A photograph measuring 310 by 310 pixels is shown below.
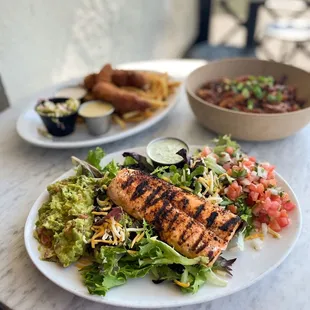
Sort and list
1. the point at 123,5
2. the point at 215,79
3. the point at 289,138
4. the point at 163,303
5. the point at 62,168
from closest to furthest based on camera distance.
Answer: the point at 163,303 < the point at 62,168 < the point at 289,138 < the point at 215,79 < the point at 123,5

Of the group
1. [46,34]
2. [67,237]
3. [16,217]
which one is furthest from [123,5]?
[67,237]

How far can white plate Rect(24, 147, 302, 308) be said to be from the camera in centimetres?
110

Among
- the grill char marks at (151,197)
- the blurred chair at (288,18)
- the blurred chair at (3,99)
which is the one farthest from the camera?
the blurred chair at (288,18)

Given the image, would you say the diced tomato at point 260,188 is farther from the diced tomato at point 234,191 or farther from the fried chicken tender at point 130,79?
the fried chicken tender at point 130,79

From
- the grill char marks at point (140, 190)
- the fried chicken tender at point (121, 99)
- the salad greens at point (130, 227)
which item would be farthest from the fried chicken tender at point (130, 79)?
the grill char marks at point (140, 190)

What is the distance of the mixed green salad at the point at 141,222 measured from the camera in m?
1.16

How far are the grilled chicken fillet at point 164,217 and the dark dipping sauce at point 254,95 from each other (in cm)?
86

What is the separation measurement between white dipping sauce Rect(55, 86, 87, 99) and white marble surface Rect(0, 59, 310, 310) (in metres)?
0.30

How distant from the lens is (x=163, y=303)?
1091 millimetres

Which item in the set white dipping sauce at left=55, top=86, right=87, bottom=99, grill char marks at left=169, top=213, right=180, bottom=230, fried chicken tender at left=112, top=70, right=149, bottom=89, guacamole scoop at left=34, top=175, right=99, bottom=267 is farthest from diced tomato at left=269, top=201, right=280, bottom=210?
white dipping sauce at left=55, top=86, right=87, bottom=99

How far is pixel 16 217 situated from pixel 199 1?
5.34m

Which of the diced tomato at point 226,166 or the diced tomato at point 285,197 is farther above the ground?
the diced tomato at point 226,166

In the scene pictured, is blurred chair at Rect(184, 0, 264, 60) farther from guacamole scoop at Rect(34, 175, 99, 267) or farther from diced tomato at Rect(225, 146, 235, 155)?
guacamole scoop at Rect(34, 175, 99, 267)

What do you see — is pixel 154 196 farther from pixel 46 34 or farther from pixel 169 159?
pixel 46 34
